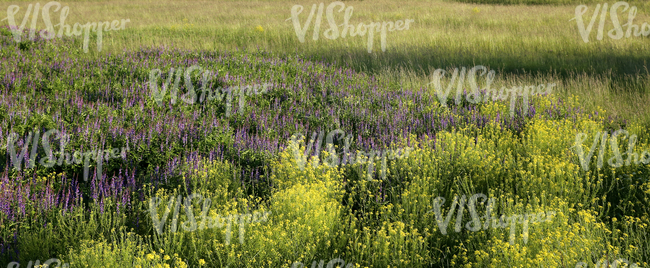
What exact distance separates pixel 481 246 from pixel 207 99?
14.5 ft

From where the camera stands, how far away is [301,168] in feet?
13.3

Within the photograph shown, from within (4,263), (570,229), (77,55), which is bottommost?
(4,263)

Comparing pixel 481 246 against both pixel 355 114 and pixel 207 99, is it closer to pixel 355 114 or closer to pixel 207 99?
pixel 355 114

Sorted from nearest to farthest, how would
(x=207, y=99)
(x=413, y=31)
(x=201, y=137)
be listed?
(x=201, y=137) < (x=207, y=99) < (x=413, y=31)

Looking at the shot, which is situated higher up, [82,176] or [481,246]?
[82,176]

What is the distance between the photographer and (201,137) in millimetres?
4832

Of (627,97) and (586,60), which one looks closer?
(627,97)

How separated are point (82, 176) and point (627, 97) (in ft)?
26.0

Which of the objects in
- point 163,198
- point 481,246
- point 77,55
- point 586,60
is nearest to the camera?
point 481,246

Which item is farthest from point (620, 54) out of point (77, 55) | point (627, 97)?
point (77, 55)

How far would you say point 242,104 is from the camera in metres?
5.88

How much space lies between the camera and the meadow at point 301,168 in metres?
3.07

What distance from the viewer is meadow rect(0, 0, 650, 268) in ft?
10.1

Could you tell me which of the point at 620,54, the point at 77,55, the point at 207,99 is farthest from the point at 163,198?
the point at 620,54
